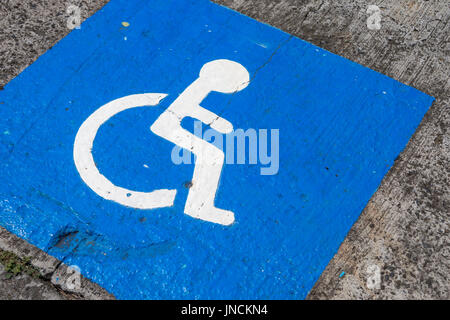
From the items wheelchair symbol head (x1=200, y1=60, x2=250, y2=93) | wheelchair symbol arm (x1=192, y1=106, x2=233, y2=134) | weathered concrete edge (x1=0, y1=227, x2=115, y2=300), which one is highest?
wheelchair symbol head (x1=200, y1=60, x2=250, y2=93)

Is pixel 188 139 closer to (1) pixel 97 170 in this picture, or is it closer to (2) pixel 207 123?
(2) pixel 207 123

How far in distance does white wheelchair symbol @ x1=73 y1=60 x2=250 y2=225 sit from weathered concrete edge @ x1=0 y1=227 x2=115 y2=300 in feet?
1.73

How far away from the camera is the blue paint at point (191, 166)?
2.61m

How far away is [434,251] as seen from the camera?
267 centimetres

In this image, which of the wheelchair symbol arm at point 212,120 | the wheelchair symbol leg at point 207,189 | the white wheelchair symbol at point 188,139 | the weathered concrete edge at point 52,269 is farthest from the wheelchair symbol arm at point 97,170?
the weathered concrete edge at point 52,269

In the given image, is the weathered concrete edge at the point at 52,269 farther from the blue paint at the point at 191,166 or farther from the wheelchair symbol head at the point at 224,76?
the wheelchair symbol head at the point at 224,76

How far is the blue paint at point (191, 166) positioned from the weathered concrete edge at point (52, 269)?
47 mm

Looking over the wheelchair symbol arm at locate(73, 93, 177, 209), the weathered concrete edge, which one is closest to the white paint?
the wheelchair symbol arm at locate(73, 93, 177, 209)

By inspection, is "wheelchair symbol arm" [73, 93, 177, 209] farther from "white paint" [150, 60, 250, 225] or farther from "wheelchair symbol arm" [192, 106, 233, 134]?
"wheelchair symbol arm" [192, 106, 233, 134]

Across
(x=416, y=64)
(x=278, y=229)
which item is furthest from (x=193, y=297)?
(x=416, y=64)

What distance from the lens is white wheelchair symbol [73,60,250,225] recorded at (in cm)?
279

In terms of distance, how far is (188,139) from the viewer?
3039 mm

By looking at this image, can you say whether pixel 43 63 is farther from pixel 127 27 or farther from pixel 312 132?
pixel 312 132

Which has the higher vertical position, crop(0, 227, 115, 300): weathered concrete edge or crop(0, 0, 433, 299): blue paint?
crop(0, 0, 433, 299): blue paint
